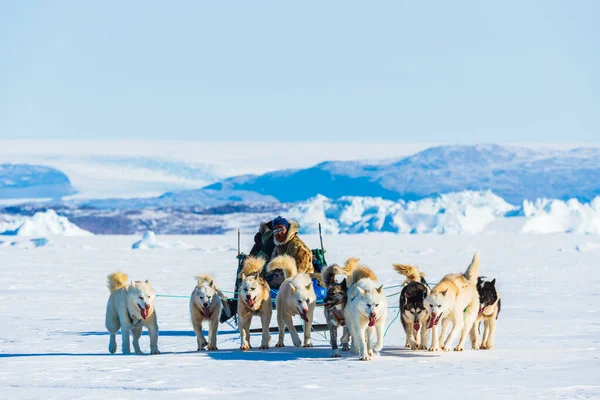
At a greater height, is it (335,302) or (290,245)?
(290,245)

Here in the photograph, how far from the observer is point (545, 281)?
52.0 ft

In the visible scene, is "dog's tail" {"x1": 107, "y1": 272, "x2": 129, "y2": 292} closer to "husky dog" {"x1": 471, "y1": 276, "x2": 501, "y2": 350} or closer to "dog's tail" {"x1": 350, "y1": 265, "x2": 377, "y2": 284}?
"dog's tail" {"x1": 350, "y1": 265, "x2": 377, "y2": 284}

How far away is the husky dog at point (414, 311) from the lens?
6598 millimetres

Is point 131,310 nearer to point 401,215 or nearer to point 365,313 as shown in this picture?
point 365,313

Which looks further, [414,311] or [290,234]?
[290,234]

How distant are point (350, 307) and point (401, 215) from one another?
3182cm

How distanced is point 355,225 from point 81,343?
30699mm

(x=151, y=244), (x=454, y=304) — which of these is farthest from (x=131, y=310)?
(x=151, y=244)

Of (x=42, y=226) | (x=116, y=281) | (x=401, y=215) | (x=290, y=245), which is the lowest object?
(x=116, y=281)

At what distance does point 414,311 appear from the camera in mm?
6617

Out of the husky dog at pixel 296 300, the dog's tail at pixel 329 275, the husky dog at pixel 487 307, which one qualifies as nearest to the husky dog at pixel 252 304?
the husky dog at pixel 296 300

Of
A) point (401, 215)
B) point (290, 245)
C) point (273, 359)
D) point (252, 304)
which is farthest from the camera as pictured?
point (401, 215)

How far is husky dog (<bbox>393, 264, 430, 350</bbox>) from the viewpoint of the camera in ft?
21.6

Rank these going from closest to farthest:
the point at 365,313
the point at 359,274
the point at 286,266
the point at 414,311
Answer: the point at 365,313 < the point at 414,311 < the point at 359,274 < the point at 286,266
